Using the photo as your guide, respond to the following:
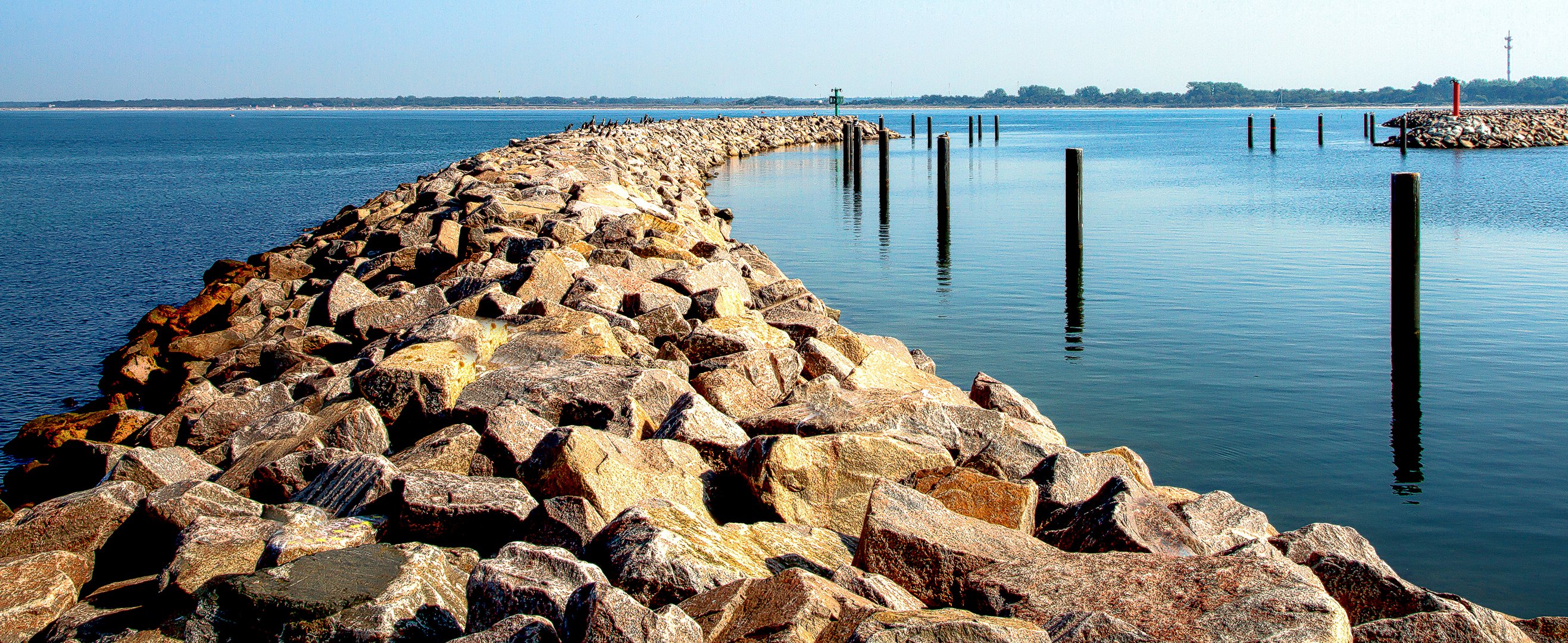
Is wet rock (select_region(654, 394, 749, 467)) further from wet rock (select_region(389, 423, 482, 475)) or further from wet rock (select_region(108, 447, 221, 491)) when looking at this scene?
wet rock (select_region(108, 447, 221, 491))

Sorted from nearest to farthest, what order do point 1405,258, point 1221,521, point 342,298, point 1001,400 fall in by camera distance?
point 1221,521, point 1001,400, point 342,298, point 1405,258

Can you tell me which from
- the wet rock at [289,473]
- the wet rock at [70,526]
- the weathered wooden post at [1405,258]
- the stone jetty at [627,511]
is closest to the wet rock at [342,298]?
the stone jetty at [627,511]

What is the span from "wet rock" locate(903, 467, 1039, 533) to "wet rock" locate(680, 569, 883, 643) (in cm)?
137

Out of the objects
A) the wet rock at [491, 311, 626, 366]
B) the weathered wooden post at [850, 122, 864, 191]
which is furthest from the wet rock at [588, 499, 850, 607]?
the weathered wooden post at [850, 122, 864, 191]

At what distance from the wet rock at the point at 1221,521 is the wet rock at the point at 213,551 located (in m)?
3.52

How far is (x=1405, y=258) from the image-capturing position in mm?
10180

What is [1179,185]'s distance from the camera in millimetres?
30078

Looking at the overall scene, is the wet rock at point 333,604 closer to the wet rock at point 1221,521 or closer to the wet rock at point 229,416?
the wet rock at point 1221,521

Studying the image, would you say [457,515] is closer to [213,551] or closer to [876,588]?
[213,551]

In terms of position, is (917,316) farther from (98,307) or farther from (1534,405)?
(98,307)

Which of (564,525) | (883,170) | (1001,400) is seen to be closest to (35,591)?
(564,525)

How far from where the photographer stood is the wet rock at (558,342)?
6.59 m

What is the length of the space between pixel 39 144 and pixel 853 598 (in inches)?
3723

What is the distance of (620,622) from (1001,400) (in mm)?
4454
